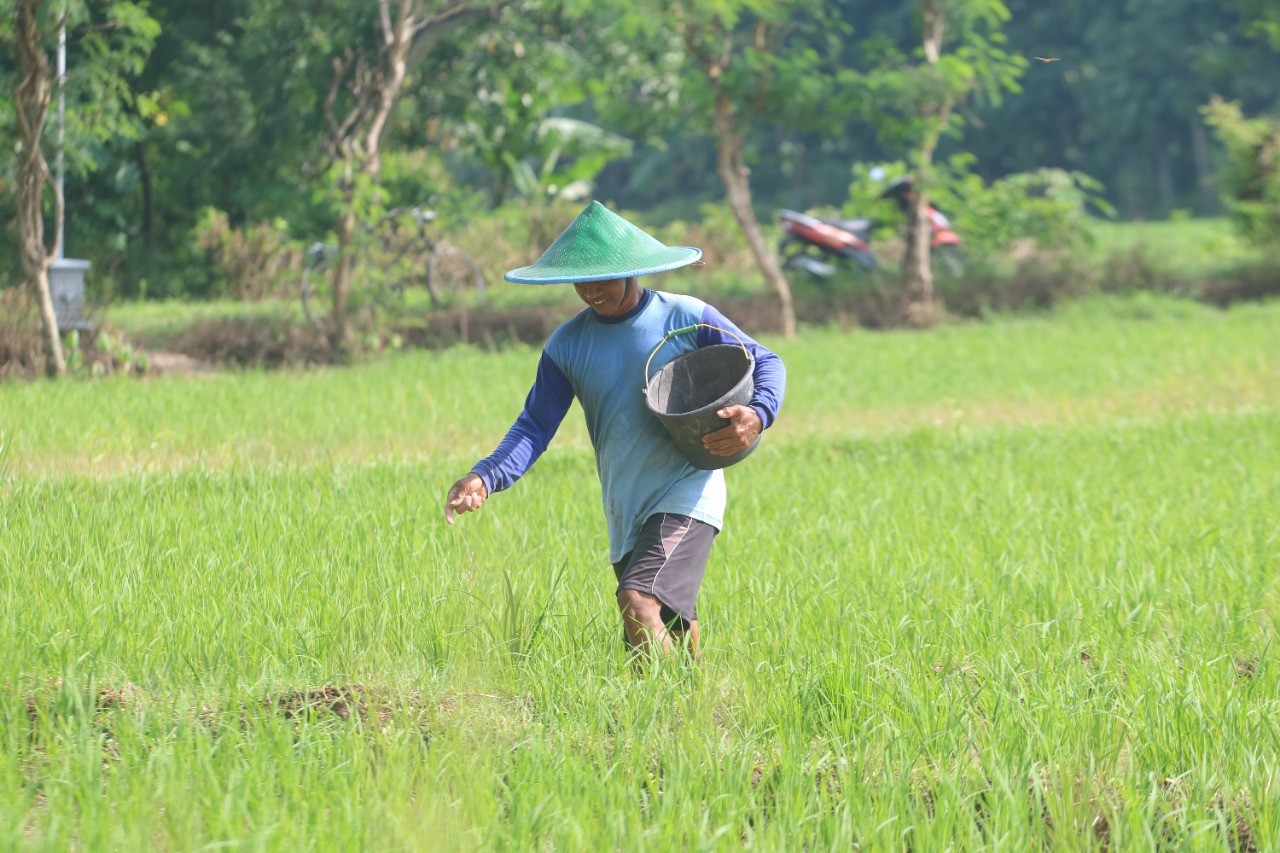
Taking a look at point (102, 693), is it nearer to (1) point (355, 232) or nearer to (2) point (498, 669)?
(2) point (498, 669)

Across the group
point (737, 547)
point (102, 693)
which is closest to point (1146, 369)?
point (737, 547)

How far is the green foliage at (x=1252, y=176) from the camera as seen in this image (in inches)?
739

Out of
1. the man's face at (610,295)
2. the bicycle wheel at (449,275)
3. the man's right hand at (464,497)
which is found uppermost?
the man's face at (610,295)

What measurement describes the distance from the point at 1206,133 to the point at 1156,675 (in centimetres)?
4002

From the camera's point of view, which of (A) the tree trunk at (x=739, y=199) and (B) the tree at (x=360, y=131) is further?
(A) the tree trunk at (x=739, y=199)

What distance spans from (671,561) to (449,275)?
14542 millimetres

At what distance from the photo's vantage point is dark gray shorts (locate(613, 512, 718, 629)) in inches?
140

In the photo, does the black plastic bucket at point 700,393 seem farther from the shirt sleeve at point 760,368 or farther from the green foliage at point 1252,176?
the green foliage at point 1252,176

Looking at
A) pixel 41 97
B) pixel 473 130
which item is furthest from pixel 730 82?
pixel 41 97

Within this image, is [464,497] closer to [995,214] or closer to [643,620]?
[643,620]

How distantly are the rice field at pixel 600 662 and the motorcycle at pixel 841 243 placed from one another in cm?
1071

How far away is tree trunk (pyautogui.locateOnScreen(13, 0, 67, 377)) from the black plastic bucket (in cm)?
771

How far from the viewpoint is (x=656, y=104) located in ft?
54.2

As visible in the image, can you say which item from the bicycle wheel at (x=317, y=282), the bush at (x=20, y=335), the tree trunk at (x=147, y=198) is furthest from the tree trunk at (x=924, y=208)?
the bush at (x=20, y=335)
